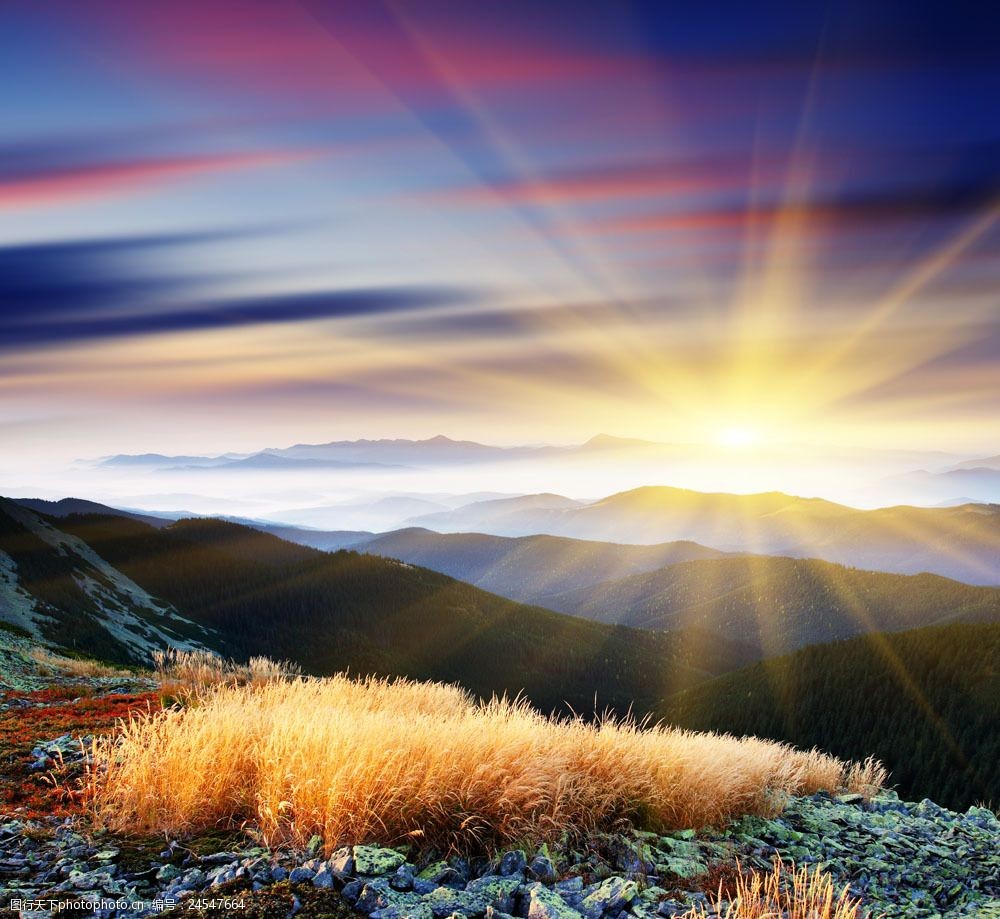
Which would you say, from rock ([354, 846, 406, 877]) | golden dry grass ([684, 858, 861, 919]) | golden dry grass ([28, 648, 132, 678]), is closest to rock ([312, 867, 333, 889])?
rock ([354, 846, 406, 877])

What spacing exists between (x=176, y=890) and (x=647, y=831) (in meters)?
5.17

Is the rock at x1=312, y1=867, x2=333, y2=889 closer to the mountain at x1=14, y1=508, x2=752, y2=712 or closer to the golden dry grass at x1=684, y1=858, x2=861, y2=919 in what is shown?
the golden dry grass at x1=684, y1=858, x2=861, y2=919

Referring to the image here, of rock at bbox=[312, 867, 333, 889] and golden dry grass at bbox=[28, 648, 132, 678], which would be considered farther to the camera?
golden dry grass at bbox=[28, 648, 132, 678]

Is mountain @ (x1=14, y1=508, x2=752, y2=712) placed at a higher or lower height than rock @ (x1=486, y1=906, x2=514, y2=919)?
lower

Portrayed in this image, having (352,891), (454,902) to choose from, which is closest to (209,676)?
(352,891)

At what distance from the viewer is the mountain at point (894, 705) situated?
321 ft

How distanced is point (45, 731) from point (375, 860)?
7.61 metres

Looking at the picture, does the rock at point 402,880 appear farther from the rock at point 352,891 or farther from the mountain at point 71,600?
the mountain at point 71,600

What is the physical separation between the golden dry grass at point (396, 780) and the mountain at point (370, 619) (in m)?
121

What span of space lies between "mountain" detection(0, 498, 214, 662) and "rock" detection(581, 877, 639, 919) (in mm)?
42878

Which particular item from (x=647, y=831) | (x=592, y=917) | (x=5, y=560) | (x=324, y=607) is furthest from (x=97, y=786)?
(x=324, y=607)

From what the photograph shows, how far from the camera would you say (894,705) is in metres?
112

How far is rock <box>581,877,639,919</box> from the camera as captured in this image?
18.6 ft

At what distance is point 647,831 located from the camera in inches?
316
